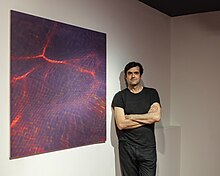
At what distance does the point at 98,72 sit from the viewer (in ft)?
9.79

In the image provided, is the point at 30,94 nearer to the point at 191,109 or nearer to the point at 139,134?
the point at 139,134

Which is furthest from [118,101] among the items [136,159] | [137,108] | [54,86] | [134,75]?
[54,86]

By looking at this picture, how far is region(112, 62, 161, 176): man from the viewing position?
3.07 metres

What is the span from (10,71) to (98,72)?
3.31 feet

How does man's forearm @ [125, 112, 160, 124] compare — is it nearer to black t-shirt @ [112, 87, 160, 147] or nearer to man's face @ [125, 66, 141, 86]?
black t-shirt @ [112, 87, 160, 147]

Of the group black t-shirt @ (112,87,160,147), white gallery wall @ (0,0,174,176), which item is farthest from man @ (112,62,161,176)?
white gallery wall @ (0,0,174,176)

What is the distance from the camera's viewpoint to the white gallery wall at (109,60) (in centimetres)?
213

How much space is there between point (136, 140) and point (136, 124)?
0.53 ft

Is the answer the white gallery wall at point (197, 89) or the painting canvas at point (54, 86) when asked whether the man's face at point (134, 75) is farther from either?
the white gallery wall at point (197, 89)

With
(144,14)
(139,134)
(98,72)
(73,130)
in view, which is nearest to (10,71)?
(73,130)

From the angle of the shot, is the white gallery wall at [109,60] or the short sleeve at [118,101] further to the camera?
the short sleeve at [118,101]

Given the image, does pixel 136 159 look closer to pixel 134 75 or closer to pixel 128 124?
pixel 128 124

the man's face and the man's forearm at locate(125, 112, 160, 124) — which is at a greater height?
Answer: the man's face

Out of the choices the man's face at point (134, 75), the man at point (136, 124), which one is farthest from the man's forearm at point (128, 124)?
the man's face at point (134, 75)
